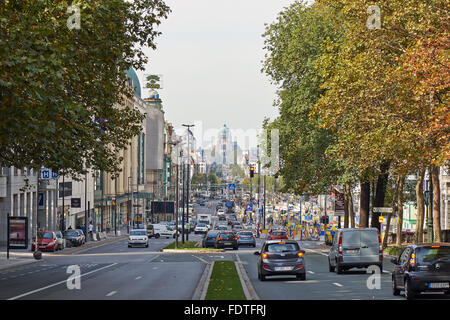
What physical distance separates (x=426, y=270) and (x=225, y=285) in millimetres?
7491

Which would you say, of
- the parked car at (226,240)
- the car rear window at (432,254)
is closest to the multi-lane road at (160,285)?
the car rear window at (432,254)

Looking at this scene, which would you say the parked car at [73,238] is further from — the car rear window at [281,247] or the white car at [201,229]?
the white car at [201,229]

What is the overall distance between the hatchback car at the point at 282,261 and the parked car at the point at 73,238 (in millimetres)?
40551

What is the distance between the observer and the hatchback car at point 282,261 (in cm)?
2931

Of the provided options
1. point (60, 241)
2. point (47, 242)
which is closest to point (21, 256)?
point (47, 242)

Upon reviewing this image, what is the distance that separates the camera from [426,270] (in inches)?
829

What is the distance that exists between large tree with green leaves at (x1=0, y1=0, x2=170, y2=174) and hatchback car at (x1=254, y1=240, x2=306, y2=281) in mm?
6844

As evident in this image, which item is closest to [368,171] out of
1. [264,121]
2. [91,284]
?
[264,121]

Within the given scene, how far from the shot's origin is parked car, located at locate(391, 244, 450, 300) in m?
20.9

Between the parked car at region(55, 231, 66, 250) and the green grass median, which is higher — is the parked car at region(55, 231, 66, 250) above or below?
below

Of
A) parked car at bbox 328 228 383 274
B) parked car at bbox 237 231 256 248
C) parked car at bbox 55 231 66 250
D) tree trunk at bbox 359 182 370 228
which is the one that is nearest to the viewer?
parked car at bbox 328 228 383 274

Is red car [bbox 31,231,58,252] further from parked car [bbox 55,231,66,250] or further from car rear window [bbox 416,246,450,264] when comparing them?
car rear window [bbox 416,246,450,264]

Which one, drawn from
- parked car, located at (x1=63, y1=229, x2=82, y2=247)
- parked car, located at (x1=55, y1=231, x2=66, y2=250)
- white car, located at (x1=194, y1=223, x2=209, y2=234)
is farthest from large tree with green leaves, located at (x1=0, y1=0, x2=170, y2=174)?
white car, located at (x1=194, y1=223, x2=209, y2=234)
